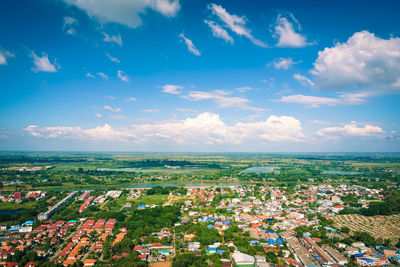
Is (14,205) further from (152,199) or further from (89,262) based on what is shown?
(89,262)

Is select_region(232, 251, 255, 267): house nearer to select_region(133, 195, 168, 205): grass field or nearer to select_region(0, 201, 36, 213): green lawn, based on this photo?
select_region(133, 195, 168, 205): grass field

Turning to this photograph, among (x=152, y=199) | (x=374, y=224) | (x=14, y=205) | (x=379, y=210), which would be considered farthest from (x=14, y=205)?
(x=379, y=210)

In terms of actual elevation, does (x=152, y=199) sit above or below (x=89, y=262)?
above

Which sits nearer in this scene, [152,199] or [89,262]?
[89,262]

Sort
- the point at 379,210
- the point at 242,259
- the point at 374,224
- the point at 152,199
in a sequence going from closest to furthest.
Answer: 1. the point at 242,259
2. the point at 374,224
3. the point at 379,210
4. the point at 152,199

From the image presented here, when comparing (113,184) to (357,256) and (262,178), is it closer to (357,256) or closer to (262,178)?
(262,178)

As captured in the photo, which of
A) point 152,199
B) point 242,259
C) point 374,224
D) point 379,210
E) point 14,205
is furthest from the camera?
point 152,199

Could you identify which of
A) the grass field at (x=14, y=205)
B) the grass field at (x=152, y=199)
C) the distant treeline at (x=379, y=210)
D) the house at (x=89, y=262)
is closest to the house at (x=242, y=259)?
the house at (x=89, y=262)

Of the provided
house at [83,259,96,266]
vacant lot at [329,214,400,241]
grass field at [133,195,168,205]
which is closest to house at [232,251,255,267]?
house at [83,259,96,266]
